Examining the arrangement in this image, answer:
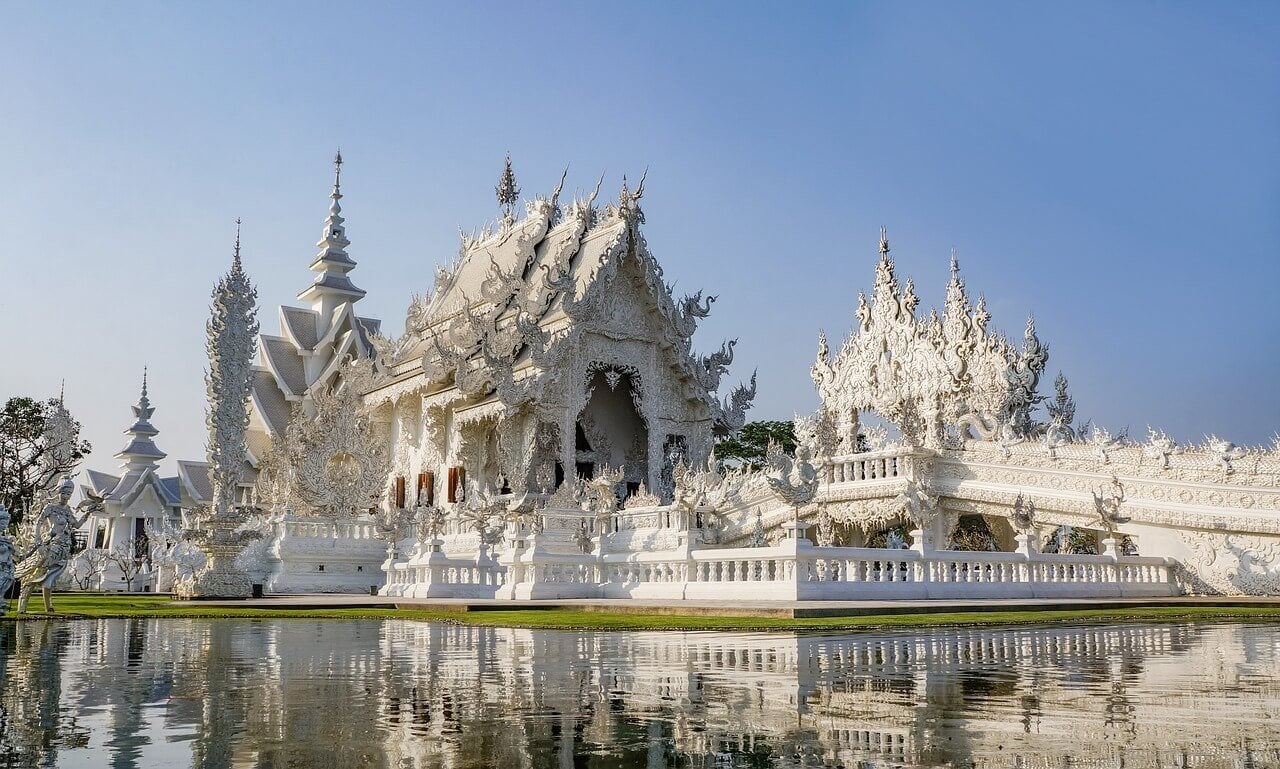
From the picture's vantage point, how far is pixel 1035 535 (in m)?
18.4

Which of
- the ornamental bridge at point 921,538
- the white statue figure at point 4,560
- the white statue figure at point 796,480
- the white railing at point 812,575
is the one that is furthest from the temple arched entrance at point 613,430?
the white statue figure at point 4,560

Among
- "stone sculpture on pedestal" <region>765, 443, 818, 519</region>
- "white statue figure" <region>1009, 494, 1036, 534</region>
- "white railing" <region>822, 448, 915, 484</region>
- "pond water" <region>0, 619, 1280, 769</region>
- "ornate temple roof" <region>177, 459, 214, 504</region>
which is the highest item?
"ornate temple roof" <region>177, 459, 214, 504</region>

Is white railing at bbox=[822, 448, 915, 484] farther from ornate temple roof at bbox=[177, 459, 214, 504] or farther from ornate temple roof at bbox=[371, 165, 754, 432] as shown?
ornate temple roof at bbox=[177, 459, 214, 504]

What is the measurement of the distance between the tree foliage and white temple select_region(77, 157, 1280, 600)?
542cm

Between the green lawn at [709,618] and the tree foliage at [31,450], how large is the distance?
784 inches

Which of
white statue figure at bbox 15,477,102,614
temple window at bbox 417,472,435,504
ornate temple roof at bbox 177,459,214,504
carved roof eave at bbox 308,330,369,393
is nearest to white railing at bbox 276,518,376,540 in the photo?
temple window at bbox 417,472,435,504

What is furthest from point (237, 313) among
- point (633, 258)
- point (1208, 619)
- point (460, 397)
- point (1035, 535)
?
point (1208, 619)

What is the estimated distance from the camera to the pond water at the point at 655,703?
11.8 ft

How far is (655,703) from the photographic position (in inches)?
190

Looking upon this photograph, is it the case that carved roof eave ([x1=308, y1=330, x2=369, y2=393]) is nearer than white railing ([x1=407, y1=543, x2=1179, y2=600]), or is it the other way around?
white railing ([x1=407, y1=543, x2=1179, y2=600])

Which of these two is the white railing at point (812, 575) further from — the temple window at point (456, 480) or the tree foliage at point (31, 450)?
the tree foliage at point (31, 450)

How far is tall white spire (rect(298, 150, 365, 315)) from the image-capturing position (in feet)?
136

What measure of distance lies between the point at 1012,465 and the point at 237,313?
48.8 ft

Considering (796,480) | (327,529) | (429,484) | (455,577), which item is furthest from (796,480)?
(429,484)
